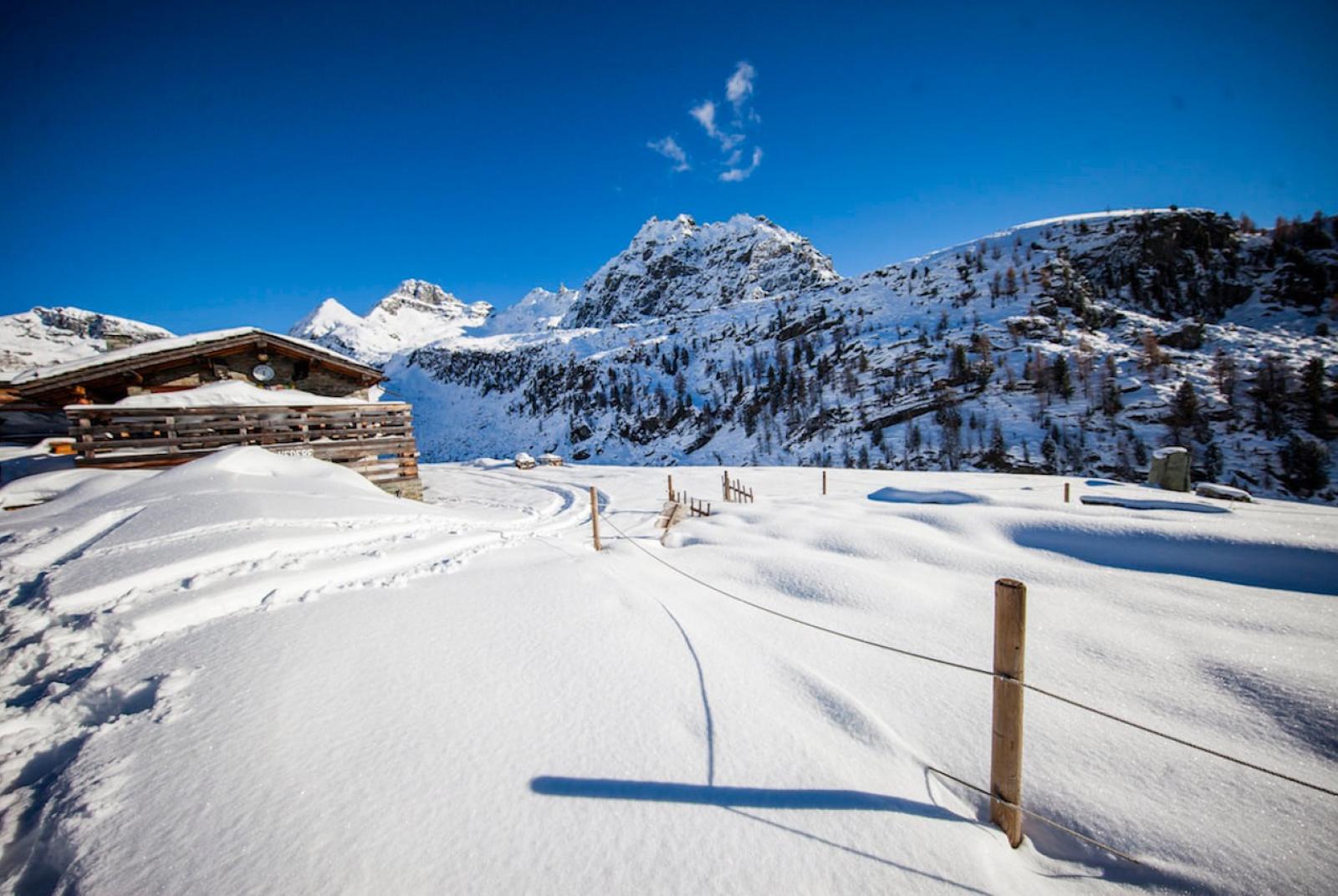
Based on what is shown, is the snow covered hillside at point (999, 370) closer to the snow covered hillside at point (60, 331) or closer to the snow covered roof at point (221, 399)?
the snow covered roof at point (221, 399)

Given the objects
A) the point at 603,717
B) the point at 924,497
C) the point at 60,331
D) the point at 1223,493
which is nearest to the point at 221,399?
the point at 603,717

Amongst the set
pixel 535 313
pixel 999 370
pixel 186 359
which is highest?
pixel 535 313

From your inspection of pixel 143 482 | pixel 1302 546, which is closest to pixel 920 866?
pixel 1302 546

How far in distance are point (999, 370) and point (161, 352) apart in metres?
38.4

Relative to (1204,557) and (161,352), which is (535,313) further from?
(1204,557)

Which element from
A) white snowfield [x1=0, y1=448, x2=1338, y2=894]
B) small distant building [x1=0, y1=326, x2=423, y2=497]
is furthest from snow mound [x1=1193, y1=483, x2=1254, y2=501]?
small distant building [x1=0, y1=326, x2=423, y2=497]

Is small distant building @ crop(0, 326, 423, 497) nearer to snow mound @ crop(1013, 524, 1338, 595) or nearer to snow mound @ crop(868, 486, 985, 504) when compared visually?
snow mound @ crop(868, 486, 985, 504)

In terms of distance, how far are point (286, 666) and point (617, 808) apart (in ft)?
7.67

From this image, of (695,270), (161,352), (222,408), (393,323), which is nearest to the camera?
(222,408)

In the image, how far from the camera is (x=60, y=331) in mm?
66625

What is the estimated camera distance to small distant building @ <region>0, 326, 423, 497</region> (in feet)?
26.1

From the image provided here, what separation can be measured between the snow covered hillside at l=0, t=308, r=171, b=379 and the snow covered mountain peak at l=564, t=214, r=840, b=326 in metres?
67.8

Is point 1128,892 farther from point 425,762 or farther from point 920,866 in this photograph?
point 425,762

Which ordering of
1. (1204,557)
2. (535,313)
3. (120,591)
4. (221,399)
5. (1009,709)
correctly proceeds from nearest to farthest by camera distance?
1. (1009,709)
2. (120,591)
3. (1204,557)
4. (221,399)
5. (535,313)
